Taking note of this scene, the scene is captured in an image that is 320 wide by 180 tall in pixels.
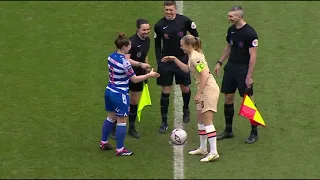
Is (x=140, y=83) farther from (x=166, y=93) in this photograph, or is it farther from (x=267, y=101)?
(x=267, y=101)

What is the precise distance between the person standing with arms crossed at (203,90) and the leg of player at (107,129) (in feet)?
4.43

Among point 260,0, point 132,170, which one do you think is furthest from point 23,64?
point 260,0

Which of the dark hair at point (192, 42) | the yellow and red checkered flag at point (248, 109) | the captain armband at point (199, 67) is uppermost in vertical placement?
the dark hair at point (192, 42)

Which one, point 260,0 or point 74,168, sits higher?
point 260,0

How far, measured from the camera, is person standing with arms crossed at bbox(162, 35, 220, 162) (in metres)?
10.5

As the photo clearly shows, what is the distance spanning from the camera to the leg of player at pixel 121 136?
10883 millimetres

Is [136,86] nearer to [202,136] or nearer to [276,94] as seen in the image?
[202,136]

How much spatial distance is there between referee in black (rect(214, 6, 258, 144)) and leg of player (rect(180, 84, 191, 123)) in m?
0.88

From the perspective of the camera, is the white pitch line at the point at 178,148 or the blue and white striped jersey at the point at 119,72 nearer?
the blue and white striped jersey at the point at 119,72

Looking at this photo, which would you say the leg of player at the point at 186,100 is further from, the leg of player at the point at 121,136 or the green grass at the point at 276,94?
the leg of player at the point at 121,136

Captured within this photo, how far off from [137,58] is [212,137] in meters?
1.99

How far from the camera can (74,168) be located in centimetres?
1072

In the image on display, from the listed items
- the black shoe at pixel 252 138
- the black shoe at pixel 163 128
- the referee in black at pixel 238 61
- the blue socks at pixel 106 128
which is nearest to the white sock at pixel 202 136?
the referee in black at pixel 238 61

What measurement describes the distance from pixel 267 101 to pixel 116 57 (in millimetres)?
3882
